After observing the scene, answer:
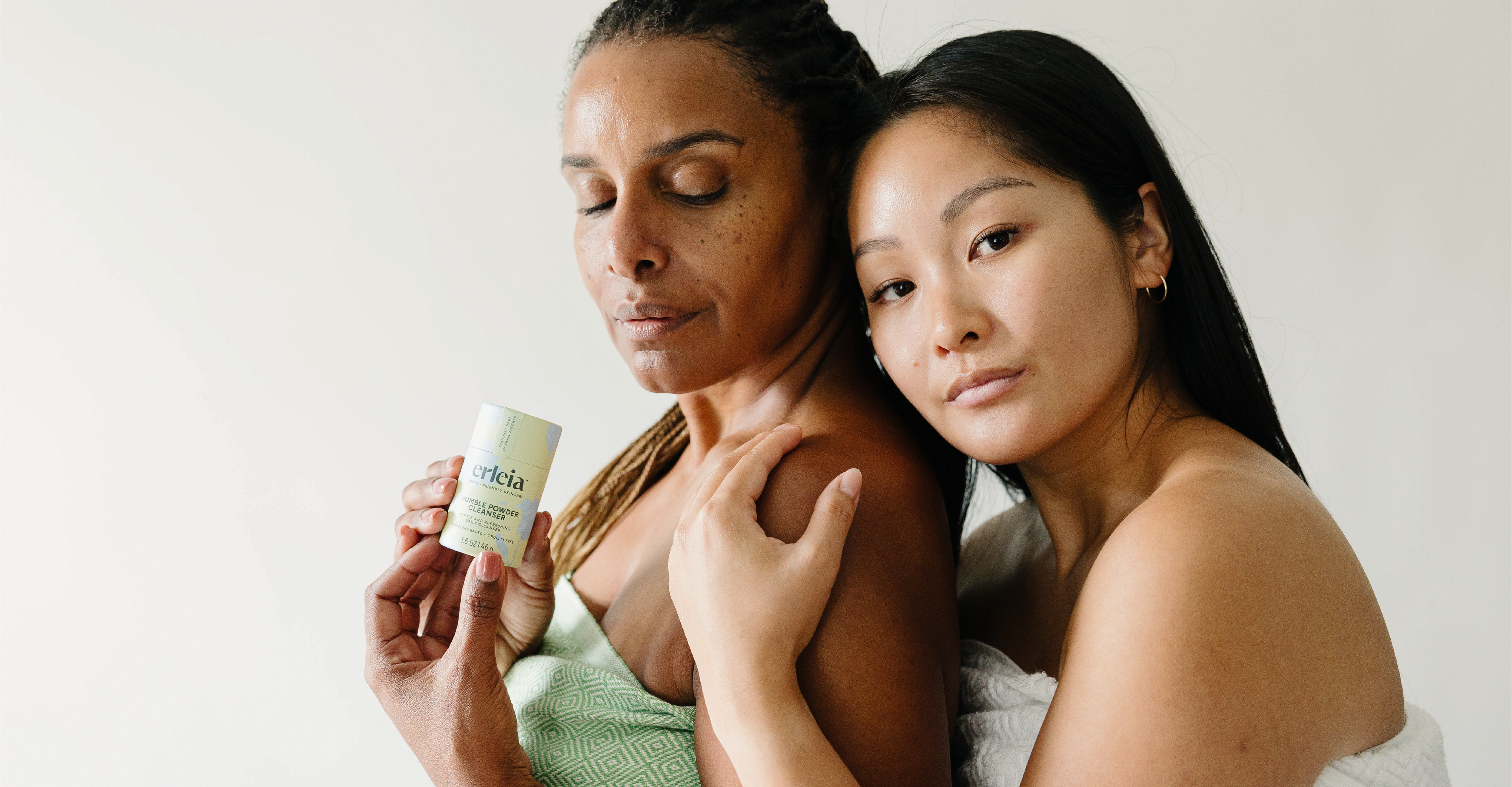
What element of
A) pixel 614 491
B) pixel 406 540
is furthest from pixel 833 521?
pixel 614 491

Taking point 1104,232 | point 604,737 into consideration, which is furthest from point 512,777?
point 1104,232

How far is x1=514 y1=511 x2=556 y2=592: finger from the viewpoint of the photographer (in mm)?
1353

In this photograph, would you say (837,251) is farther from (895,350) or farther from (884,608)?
(884,608)

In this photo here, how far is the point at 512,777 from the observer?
1.15 meters

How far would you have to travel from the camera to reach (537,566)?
1391 millimetres

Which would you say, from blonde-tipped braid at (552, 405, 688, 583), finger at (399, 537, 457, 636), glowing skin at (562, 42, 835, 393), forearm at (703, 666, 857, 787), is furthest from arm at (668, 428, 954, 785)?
blonde-tipped braid at (552, 405, 688, 583)

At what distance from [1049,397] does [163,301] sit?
2.24m

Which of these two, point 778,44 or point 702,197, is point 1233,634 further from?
point 778,44

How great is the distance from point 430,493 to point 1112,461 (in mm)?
792

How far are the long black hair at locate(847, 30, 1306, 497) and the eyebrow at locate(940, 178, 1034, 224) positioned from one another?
3cm

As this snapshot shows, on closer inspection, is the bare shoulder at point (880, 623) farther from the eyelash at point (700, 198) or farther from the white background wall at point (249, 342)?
the white background wall at point (249, 342)

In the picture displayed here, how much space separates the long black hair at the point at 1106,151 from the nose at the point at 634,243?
9.8 inches

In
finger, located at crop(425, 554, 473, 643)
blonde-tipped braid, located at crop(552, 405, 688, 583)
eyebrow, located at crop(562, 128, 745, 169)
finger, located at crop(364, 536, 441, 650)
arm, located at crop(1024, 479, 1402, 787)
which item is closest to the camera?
→ arm, located at crop(1024, 479, 1402, 787)

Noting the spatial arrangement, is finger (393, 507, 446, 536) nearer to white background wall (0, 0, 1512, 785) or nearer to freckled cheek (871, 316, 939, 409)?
freckled cheek (871, 316, 939, 409)
